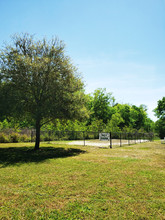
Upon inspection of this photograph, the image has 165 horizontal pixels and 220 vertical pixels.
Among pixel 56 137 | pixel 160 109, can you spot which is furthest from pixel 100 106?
pixel 56 137

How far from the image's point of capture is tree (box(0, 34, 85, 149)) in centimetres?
1326

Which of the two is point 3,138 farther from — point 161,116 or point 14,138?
point 161,116

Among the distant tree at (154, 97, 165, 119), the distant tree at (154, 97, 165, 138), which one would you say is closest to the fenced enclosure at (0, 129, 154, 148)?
the distant tree at (154, 97, 165, 138)

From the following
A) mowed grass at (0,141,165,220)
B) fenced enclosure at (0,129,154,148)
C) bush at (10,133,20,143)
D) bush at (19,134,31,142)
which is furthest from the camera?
bush at (19,134,31,142)

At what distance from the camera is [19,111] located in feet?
44.1

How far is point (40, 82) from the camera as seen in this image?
14000 mm

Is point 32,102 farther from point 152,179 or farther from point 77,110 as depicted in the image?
point 152,179

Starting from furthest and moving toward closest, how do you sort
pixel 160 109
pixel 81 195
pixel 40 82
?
1. pixel 160 109
2. pixel 40 82
3. pixel 81 195

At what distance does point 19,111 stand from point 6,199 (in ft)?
31.5

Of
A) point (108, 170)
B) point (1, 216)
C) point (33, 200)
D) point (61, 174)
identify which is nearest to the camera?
point (1, 216)

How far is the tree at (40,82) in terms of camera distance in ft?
43.5

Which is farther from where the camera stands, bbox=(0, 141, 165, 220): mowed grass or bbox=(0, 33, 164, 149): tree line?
bbox=(0, 33, 164, 149): tree line

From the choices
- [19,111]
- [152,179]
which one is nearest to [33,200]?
[152,179]

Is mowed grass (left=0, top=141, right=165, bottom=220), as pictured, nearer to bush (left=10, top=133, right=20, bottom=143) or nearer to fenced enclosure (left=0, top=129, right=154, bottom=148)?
fenced enclosure (left=0, top=129, right=154, bottom=148)
